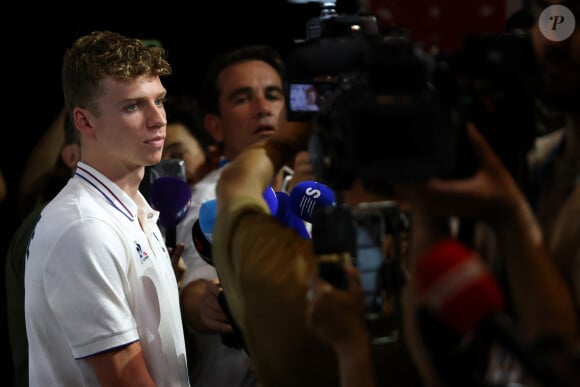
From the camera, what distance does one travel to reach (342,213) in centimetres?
143

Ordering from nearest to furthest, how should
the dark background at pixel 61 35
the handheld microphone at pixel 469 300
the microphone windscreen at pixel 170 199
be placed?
the handheld microphone at pixel 469 300 → the microphone windscreen at pixel 170 199 → the dark background at pixel 61 35

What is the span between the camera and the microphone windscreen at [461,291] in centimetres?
106

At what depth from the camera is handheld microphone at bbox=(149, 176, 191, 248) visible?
2.79 meters

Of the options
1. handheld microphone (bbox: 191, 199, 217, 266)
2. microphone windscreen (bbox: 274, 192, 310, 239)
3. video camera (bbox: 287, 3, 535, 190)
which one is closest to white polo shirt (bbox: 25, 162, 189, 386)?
handheld microphone (bbox: 191, 199, 217, 266)

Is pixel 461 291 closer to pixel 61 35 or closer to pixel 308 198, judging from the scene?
pixel 308 198

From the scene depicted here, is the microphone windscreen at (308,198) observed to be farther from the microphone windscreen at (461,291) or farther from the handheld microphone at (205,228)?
the microphone windscreen at (461,291)

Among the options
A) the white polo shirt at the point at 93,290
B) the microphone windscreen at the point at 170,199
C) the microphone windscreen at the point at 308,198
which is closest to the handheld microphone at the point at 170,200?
the microphone windscreen at the point at 170,199

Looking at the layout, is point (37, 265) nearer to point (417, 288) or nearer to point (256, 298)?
point (256, 298)

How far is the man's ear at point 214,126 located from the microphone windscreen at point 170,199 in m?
0.81

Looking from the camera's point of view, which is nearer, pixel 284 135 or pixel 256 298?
Answer: pixel 256 298

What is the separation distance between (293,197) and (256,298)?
745mm

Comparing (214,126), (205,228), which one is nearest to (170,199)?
(205,228)

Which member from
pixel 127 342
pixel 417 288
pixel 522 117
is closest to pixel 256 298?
pixel 417 288

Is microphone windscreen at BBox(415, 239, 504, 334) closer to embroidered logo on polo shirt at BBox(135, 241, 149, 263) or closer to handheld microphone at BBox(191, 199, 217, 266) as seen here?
embroidered logo on polo shirt at BBox(135, 241, 149, 263)
